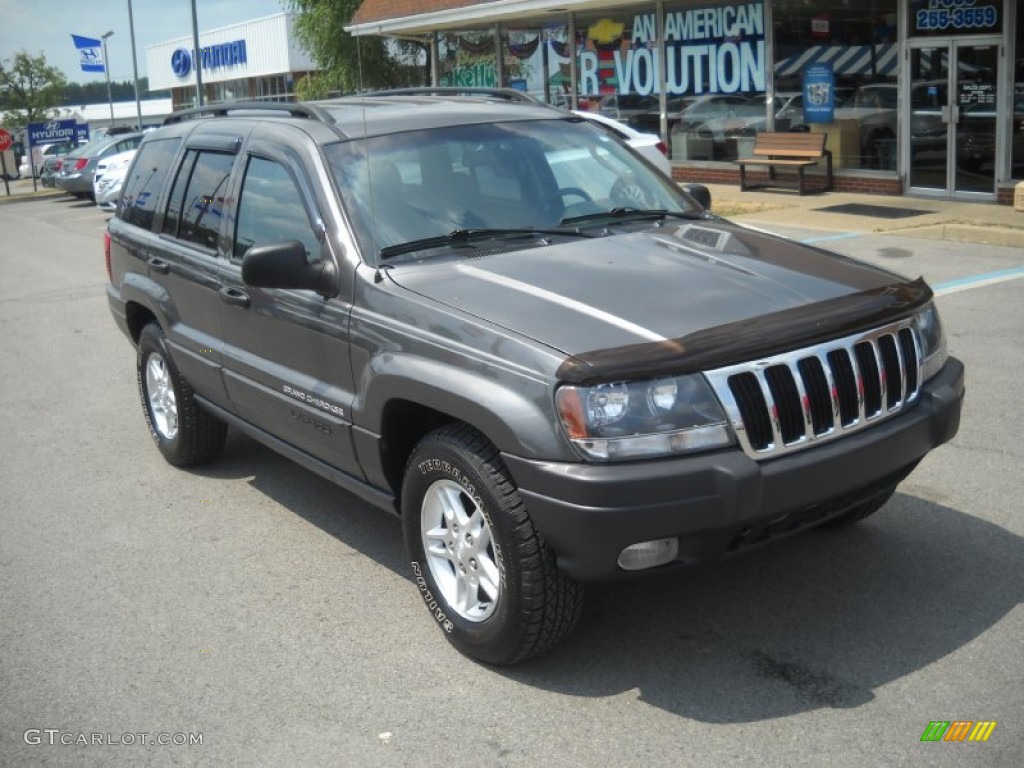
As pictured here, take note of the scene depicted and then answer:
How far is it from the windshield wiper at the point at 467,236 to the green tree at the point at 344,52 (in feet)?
82.4

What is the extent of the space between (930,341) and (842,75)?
14628 millimetres

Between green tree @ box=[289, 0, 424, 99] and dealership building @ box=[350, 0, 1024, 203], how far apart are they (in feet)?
11.5

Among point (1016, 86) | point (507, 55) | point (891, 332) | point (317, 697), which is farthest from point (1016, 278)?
point (507, 55)

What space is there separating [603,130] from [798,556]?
7.60 feet

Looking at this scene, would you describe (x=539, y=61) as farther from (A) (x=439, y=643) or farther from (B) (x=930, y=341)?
(A) (x=439, y=643)

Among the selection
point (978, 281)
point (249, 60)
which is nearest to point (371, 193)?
point (978, 281)

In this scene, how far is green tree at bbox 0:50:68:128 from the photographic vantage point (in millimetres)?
50656

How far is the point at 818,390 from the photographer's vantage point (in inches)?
150

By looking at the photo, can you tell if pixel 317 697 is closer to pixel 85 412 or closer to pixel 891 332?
pixel 891 332

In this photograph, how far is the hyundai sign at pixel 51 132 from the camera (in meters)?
37.3

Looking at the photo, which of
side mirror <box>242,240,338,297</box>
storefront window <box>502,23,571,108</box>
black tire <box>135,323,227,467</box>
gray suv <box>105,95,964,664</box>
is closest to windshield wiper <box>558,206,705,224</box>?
gray suv <box>105,95,964,664</box>

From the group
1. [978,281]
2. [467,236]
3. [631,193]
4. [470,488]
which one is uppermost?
[631,193]

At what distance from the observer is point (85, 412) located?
26.5ft

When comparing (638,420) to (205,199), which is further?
(205,199)
